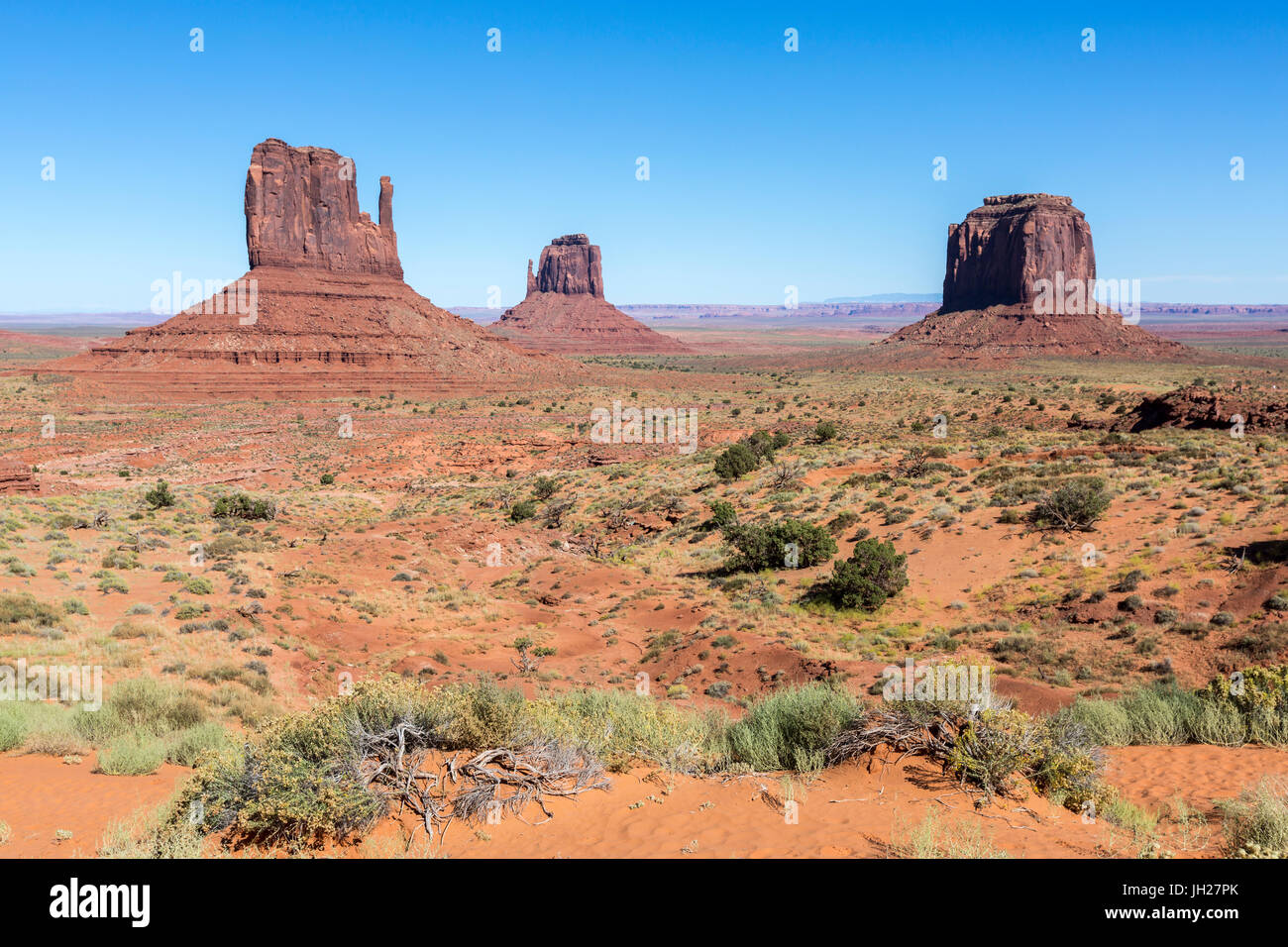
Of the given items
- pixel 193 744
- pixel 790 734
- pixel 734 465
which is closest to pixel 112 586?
pixel 193 744

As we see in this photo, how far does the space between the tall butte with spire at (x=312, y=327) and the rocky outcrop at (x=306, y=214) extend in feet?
0.39

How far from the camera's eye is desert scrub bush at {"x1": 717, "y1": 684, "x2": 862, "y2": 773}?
22.7ft

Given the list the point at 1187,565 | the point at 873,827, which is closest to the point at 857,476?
the point at 1187,565

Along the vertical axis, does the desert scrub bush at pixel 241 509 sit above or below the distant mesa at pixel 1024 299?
below

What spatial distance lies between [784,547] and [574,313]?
533ft

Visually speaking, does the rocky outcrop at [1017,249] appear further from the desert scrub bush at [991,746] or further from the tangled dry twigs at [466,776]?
the tangled dry twigs at [466,776]

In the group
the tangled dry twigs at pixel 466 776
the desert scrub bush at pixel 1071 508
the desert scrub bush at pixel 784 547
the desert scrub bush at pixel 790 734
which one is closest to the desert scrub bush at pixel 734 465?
the desert scrub bush at pixel 784 547

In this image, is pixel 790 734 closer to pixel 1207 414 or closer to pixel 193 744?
pixel 193 744

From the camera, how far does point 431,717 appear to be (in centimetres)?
661

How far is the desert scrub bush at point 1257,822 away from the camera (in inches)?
183

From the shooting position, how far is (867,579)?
15797 mm

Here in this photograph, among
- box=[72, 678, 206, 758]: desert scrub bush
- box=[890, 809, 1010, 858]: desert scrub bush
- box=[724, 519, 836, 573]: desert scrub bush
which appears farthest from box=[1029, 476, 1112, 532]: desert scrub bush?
box=[72, 678, 206, 758]: desert scrub bush

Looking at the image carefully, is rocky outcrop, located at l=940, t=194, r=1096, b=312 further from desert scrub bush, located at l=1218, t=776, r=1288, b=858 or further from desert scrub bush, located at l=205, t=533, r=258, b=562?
desert scrub bush, located at l=1218, t=776, r=1288, b=858
